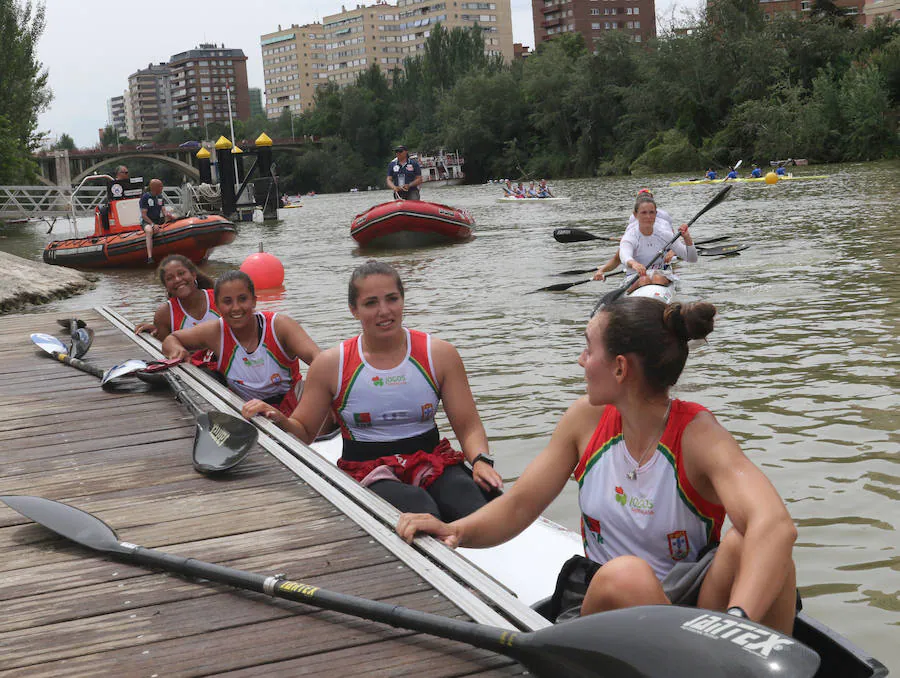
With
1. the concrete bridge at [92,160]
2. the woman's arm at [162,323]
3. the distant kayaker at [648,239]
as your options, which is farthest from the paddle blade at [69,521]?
the concrete bridge at [92,160]

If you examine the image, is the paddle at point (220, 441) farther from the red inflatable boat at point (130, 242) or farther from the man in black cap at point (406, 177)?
the man in black cap at point (406, 177)

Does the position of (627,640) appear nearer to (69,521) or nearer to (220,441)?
(69,521)

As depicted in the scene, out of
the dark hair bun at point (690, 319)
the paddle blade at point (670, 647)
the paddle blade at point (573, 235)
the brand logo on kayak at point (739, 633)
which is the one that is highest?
the dark hair bun at point (690, 319)

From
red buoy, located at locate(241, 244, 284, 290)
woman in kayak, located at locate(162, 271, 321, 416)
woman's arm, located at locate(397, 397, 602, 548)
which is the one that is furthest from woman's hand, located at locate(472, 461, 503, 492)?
red buoy, located at locate(241, 244, 284, 290)

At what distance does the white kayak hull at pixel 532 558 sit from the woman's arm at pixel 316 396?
36.1 inches

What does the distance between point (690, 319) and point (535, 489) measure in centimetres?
73

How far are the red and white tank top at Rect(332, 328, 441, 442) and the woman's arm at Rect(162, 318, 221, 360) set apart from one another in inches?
95.6

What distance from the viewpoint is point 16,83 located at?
120 feet

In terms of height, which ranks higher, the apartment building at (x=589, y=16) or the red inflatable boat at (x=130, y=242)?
the apartment building at (x=589, y=16)

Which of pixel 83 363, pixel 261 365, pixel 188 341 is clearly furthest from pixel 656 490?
pixel 83 363

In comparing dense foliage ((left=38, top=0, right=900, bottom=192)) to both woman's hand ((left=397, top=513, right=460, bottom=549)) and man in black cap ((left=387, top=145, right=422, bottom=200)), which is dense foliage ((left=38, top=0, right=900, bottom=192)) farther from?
woman's hand ((left=397, top=513, right=460, bottom=549))

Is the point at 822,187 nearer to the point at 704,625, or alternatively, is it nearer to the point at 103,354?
the point at 103,354

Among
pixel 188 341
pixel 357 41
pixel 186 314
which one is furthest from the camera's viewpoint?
pixel 357 41

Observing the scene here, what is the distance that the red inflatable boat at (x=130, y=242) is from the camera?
2088 cm
